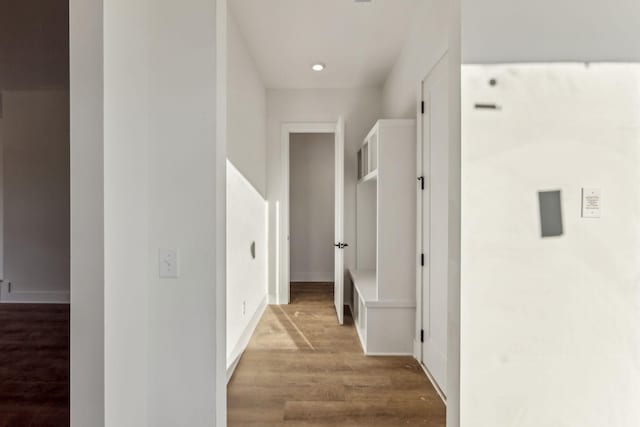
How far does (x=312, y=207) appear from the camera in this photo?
5805mm

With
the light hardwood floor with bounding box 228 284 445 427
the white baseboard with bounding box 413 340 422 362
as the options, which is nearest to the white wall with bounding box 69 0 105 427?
the light hardwood floor with bounding box 228 284 445 427

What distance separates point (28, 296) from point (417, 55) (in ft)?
18.2

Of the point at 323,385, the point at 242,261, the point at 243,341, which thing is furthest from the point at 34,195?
the point at 323,385

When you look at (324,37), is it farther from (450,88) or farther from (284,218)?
(284,218)

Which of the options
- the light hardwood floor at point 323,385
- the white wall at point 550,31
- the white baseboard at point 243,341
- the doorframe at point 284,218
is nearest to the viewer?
the white wall at point 550,31

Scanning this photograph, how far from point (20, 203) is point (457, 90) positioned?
5451mm

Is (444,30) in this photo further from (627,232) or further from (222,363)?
(222,363)

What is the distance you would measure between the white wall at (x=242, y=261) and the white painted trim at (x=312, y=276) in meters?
1.87

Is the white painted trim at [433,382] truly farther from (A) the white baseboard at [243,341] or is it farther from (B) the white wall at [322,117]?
(B) the white wall at [322,117]

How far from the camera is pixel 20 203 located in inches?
169

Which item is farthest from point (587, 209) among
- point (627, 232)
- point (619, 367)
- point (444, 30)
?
point (444, 30)

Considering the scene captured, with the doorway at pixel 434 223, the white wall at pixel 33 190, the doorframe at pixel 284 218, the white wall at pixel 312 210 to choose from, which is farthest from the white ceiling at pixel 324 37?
the white wall at pixel 33 190

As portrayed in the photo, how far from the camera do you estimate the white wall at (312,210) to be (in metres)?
5.75

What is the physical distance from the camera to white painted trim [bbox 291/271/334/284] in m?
5.79
